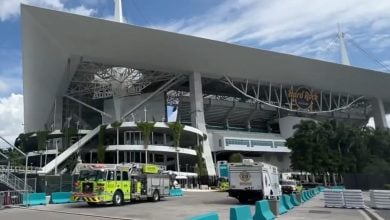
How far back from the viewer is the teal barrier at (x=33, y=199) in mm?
28156

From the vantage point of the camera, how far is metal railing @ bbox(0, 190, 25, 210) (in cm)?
2694

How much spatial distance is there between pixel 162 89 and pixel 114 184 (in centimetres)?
5535

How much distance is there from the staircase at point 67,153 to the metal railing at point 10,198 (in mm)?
32580

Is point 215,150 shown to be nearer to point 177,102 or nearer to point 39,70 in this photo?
point 177,102

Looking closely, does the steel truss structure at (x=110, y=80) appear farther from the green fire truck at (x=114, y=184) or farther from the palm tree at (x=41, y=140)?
the green fire truck at (x=114, y=184)

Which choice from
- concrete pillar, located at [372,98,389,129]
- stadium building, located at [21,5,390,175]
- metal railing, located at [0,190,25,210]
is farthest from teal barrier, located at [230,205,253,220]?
concrete pillar, located at [372,98,389,129]

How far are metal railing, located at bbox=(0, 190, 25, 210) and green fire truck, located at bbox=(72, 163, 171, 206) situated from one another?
14.8ft

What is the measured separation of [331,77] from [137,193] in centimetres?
6893

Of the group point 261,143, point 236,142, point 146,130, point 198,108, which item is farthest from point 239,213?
point 261,143

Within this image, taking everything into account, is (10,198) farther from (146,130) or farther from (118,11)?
(118,11)

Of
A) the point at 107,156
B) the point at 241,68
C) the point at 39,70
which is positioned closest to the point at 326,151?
the point at 241,68

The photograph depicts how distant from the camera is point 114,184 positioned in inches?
1029

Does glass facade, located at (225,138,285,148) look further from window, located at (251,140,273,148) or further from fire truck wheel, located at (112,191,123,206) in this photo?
fire truck wheel, located at (112,191,123,206)

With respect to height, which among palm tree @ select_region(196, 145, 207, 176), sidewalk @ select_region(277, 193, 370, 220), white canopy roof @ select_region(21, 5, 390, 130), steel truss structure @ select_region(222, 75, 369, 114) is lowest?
sidewalk @ select_region(277, 193, 370, 220)
